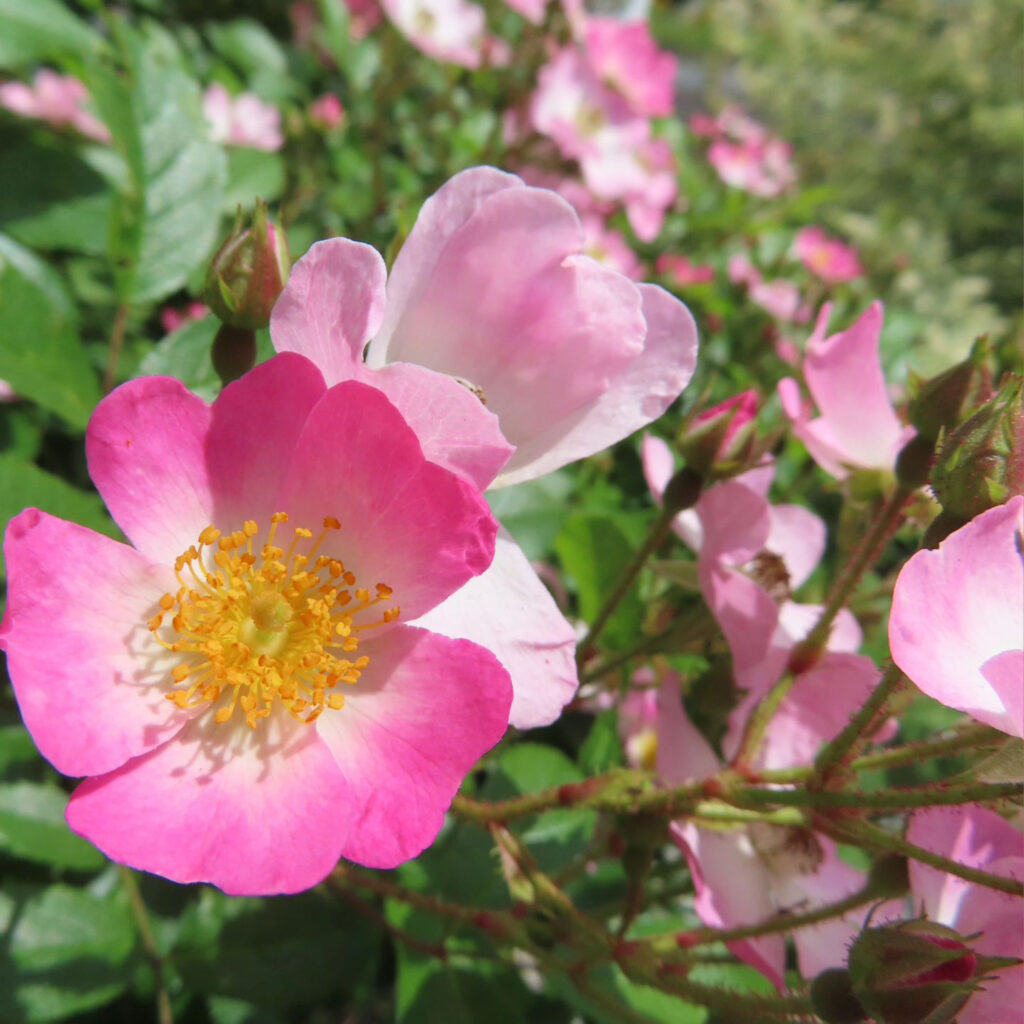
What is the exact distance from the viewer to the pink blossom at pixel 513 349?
69 centimetres

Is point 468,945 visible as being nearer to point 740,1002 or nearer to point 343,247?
point 740,1002

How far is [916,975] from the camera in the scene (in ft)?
2.24

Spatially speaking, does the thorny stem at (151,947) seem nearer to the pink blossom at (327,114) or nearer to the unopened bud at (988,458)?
the unopened bud at (988,458)

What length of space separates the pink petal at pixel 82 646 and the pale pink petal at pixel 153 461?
0.08ft

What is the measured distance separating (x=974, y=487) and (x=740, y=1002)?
462 millimetres

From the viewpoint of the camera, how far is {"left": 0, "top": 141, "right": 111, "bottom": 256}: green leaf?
141 centimetres

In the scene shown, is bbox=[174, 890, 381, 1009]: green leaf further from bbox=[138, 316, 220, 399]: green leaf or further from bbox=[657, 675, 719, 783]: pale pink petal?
bbox=[138, 316, 220, 399]: green leaf

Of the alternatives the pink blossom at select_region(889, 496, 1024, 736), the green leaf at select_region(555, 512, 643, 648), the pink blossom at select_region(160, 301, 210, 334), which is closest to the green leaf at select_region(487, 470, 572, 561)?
the green leaf at select_region(555, 512, 643, 648)

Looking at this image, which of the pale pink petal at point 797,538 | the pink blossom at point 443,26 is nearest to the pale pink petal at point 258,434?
the pale pink petal at point 797,538

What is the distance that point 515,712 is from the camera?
715 mm

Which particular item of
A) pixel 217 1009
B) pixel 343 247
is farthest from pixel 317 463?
pixel 217 1009

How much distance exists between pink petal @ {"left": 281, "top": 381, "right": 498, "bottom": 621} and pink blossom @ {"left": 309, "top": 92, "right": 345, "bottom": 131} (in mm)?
1924

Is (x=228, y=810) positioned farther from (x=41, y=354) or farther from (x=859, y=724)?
(x=41, y=354)

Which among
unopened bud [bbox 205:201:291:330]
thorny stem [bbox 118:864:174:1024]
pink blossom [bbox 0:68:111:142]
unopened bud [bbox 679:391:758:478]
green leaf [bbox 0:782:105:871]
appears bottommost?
thorny stem [bbox 118:864:174:1024]
